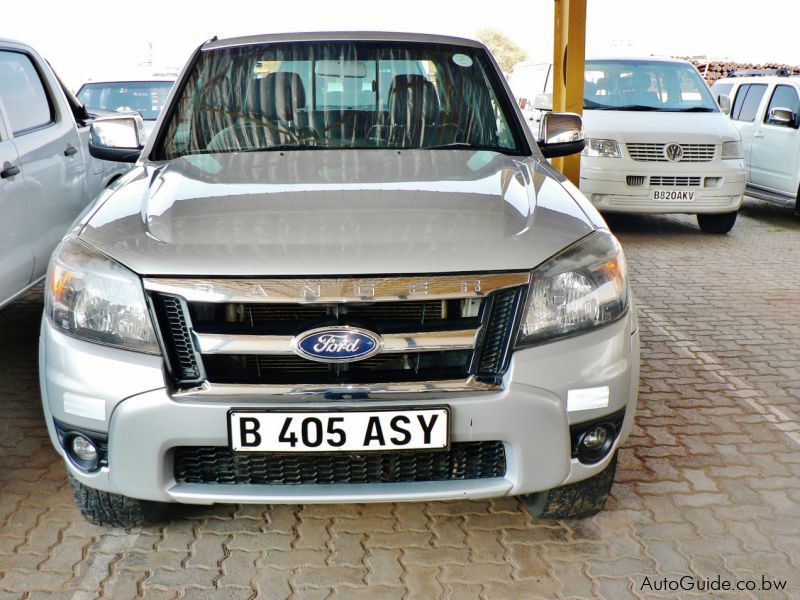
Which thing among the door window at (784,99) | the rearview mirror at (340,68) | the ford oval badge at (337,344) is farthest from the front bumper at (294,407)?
the door window at (784,99)

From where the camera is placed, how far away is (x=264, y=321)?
7.81 feet

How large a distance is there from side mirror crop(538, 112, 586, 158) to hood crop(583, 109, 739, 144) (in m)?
5.00

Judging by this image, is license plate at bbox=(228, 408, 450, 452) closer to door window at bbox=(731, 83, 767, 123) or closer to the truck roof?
the truck roof

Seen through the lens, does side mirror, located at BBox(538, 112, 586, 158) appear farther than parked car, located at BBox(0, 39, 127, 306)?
No

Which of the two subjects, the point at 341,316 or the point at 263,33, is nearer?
the point at 341,316

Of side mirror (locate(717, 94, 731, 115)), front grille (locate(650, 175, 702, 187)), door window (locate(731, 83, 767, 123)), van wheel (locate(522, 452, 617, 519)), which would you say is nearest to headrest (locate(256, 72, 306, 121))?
van wheel (locate(522, 452, 617, 519))

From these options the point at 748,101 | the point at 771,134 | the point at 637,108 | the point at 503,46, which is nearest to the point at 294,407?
the point at 637,108

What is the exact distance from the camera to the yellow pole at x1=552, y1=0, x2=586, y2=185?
7.60m

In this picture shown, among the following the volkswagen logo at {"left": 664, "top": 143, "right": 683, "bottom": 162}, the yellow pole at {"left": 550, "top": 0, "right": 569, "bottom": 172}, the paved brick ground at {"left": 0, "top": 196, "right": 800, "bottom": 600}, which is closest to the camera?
the paved brick ground at {"left": 0, "top": 196, "right": 800, "bottom": 600}

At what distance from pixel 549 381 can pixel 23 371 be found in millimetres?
3312

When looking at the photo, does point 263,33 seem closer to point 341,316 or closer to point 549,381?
point 341,316

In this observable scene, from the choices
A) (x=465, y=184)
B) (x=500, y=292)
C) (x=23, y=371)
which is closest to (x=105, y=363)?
(x=500, y=292)

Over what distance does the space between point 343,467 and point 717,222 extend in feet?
25.6

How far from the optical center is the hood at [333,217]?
2.33 meters
